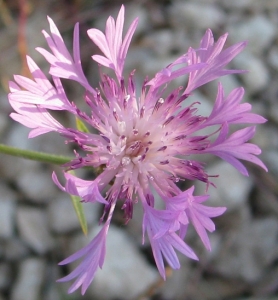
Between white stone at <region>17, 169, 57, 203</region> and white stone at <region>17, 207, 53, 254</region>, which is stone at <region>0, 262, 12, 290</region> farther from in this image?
white stone at <region>17, 169, 57, 203</region>

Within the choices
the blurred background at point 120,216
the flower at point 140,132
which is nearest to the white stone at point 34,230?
the blurred background at point 120,216

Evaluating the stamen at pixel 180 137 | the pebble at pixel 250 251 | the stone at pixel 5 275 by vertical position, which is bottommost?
the stone at pixel 5 275

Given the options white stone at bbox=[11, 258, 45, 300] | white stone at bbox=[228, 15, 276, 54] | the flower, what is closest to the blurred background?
white stone at bbox=[11, 258, 45, 300]

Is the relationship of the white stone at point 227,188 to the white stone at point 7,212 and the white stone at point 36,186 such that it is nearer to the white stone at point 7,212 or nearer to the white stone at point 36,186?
the white stone at point 36,186

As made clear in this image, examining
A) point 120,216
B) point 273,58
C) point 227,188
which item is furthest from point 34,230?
point 273,58

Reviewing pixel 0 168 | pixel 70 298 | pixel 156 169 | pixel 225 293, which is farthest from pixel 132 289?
pixel 156 169

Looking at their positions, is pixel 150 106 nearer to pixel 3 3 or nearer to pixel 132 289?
pixel 132 289
